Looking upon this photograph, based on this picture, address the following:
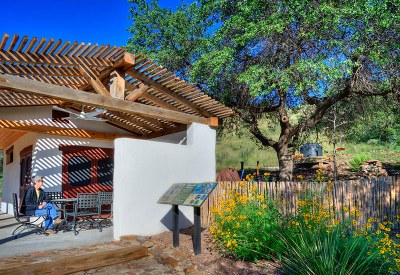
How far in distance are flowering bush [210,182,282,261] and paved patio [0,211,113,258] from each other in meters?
2.31

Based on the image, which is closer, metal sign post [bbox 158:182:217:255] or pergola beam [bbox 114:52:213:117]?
metal sign post [bbox 158:182:217:255]

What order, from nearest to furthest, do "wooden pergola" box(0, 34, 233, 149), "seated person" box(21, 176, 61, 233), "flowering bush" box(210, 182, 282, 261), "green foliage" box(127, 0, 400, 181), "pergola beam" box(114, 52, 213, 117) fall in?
Result: 1. "flowering bush" box(210, 182, 282, 261)
2. "wooden pergola" box(0, 34, 233, 149)
3. "pergola beam" box(114, 52, 213, 117)
4. "seated person" box(21, 176, 61, 233)
5. "green foliage" box(127, 0, 400, 181)

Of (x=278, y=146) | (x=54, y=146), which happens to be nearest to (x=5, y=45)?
(x=54, y=146)

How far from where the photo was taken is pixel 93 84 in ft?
21.0

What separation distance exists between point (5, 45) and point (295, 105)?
9962 mm

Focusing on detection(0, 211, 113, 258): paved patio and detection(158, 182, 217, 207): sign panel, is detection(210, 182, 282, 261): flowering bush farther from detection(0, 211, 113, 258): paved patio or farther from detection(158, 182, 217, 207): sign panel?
detection(0, 211, 113, 258): paved patio

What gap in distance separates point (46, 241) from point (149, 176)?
2214 millimetres

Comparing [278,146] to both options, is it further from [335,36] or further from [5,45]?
[5,45]

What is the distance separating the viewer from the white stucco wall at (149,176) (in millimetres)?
6258

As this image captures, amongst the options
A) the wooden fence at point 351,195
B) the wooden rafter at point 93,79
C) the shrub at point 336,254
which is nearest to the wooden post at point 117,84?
the wooden rafter at point 93,79

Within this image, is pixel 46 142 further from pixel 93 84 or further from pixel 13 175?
pixel 93 84

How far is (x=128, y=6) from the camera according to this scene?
43.8 ft

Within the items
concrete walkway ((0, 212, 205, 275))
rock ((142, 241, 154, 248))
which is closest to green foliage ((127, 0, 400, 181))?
rock ((142, 241, 154, 248))

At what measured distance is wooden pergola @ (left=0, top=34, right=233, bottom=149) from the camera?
536 centimetres
